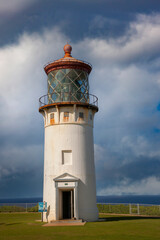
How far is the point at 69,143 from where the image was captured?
23.9 metres

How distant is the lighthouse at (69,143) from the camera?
902 inches

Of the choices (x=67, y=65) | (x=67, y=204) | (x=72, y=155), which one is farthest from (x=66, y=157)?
A: (x=67, y=65)

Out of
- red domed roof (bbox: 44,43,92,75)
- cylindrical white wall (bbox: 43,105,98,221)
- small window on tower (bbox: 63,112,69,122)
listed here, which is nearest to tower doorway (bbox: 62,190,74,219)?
cylindrical white wall (bbox: 43,105,98,221)

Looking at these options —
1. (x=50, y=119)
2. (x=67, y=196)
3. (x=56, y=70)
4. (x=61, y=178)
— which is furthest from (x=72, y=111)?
(x=67, y=196)

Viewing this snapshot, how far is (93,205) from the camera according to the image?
2370 centimetres

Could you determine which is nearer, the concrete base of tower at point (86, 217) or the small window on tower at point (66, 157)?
the concrete base of tower at point (86, 217)

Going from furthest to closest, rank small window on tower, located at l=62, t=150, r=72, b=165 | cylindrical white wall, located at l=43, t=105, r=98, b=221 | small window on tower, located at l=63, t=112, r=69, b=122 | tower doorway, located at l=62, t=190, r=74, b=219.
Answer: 1. small window on tower, located at l=63, t=112, r=69, b=122
2. tower doorway, located at l=62, t=190, r=74, b=219
3. small window on tower, located at l=62, t=150, r=72, b=165
4. cylindrical white wall, located at l=43, t=105, r=98, b=221

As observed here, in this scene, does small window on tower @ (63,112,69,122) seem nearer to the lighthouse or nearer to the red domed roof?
the lighthouse

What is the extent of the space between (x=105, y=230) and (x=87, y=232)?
1329 millimetres

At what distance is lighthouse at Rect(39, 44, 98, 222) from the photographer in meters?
22.9

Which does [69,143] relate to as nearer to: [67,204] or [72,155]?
[72,155]

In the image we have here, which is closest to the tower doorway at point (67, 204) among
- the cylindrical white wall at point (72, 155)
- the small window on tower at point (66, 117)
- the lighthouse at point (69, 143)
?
the lighthouse at point (69, 143)

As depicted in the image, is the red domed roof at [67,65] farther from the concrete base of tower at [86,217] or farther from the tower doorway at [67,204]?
the concrete base of tower at [86,217]

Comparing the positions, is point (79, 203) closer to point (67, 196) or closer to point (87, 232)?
point (67, 196)
